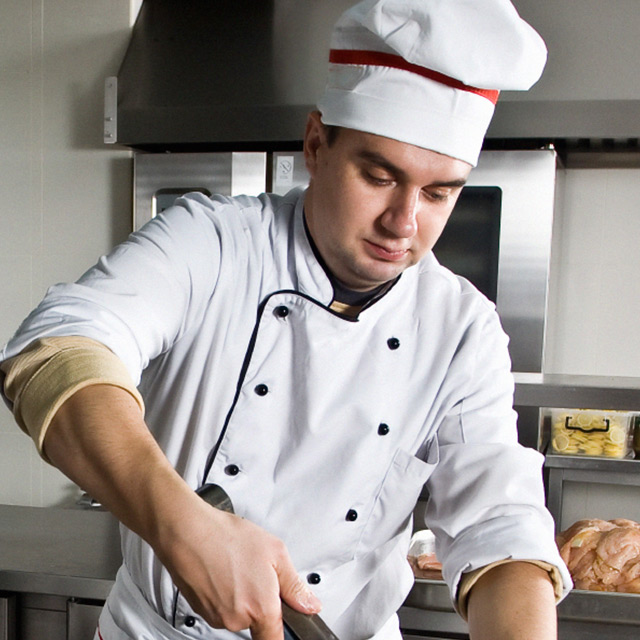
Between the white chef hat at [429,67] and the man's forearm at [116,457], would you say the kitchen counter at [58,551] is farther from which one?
the white chef hat at [429,67]

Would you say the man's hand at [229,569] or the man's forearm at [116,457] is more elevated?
the man's forearm at [116,457]

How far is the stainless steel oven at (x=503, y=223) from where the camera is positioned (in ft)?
8.80

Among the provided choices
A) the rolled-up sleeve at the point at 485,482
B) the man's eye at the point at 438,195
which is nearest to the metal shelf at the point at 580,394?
the rolled-up sleeve at the point at 485,482

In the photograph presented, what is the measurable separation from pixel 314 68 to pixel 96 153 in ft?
3.16

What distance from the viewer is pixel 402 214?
1049 millimetres

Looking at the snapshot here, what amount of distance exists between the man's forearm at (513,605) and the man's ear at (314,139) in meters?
0.59

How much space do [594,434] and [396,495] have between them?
59.8 inches

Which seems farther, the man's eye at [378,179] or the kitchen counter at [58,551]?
the kitchen counter at [58,551]

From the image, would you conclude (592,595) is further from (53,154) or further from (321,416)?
(53,154)

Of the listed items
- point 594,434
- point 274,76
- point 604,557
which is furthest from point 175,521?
point 274,76

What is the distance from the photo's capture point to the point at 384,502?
4.06 feet

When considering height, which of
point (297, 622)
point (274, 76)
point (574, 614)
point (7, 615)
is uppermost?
point (274, 76)

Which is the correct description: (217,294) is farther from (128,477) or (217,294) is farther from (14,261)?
(14,261)

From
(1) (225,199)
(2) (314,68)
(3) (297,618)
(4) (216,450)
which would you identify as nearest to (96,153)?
(2) (314,68)
